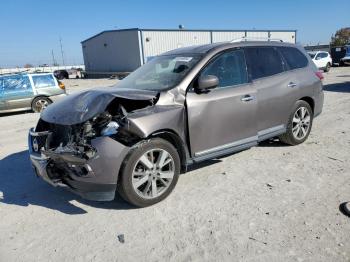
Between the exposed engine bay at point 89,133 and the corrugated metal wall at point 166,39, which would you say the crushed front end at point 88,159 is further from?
the corrugated metal wall at point 166,39

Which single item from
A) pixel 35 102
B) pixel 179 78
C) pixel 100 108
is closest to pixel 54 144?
pixel 100 108

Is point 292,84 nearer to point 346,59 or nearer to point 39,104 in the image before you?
point 39,104

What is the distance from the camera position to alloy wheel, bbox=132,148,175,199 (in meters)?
4.04

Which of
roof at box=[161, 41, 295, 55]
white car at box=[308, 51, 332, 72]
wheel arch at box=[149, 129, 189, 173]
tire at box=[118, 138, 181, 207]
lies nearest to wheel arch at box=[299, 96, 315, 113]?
roof at box=[161, 41, 295, 55]

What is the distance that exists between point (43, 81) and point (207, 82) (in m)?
10.5

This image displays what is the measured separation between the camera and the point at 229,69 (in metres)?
→ 5.04

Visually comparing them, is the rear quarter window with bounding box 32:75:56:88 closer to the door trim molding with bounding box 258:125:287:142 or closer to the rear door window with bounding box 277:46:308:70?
the rear door window with bounding box 277:46:308:70

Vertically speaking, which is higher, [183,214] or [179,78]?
[179,78]

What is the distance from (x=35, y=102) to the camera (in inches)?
515

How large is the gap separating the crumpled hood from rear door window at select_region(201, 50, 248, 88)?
0.97 m

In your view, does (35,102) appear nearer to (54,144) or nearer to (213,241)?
(54,144)

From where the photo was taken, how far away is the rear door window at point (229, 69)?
4.83 m

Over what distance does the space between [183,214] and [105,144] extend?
1.16 meters

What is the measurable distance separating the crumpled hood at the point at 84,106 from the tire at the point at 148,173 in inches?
23.4
